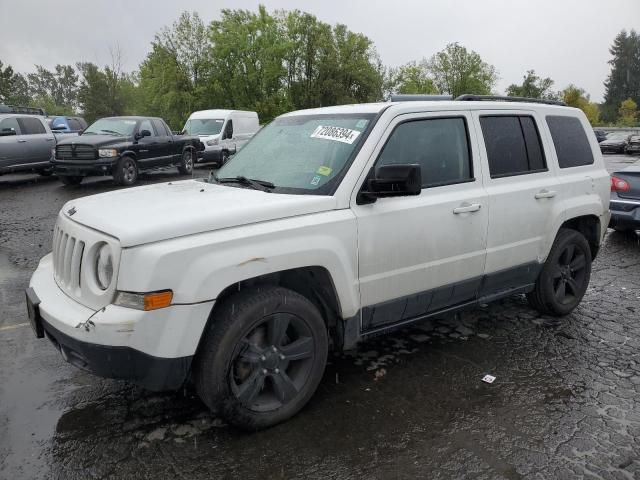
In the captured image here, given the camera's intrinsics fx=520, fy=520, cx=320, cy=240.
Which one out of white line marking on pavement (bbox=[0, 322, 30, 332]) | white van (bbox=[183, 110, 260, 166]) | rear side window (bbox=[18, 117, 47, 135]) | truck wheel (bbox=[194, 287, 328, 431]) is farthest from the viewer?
white van (bbox=[183, 110, 260, 166])

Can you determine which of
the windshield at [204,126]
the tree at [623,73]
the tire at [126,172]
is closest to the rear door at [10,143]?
the tire at [126,172]

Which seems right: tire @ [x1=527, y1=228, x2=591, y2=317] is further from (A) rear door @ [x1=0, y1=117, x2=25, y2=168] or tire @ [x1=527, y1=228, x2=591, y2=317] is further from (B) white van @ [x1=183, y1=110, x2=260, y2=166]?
(B) white van @ [x1=183, y1=110, x2=260, y2=166]

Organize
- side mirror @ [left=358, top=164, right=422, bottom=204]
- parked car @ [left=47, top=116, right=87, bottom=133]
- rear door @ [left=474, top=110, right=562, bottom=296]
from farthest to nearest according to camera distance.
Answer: parked car @ [left=47, top=116, right=87, bottom=133], rear door @ [left=474, top=110, right=562, bottom=296], side mirror @ [left=358, top=164, right=422, bottom=204]

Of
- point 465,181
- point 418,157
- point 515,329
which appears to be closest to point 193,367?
point 418,157

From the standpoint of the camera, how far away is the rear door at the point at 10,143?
13.3 metres

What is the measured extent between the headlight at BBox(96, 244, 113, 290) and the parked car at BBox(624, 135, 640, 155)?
3454 cm

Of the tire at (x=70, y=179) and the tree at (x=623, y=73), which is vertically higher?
the tree at (x=623, y=73)

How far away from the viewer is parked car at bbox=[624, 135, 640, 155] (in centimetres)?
3058

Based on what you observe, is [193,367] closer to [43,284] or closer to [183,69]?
[43,284]

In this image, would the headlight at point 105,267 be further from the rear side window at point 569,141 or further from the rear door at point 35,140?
the rear door at point 35,140

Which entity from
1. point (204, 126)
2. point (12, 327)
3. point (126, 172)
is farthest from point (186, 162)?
point (12, 327)

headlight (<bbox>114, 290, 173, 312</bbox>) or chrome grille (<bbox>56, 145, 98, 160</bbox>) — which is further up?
headlight (<bbox>114, 290, 173, 312</bbox>)

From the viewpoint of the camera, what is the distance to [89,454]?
2.76 meters

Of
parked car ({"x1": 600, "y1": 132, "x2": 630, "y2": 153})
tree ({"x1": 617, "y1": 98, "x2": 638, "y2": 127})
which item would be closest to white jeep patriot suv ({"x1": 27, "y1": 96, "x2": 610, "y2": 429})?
parked car ({"x1": 600, "y1": 132, "x2": 630, "y2": 153})
